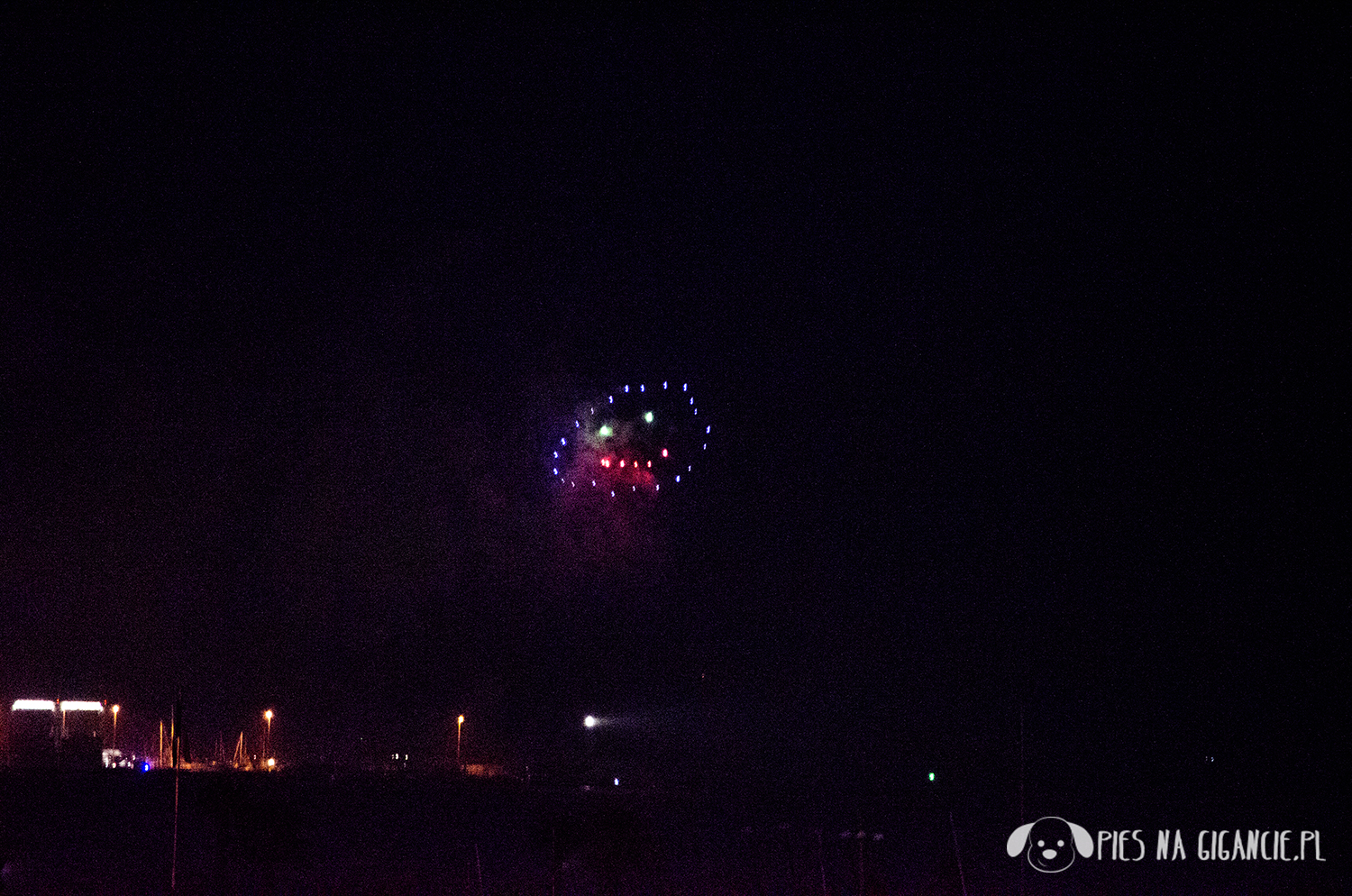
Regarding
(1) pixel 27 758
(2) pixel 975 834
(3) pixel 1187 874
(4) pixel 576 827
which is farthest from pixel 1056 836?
(1) pixel 27 758

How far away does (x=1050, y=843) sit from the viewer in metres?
26.1

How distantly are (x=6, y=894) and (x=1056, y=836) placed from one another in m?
17.7

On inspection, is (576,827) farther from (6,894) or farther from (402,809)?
(402,809)

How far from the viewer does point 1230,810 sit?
56.9 meters

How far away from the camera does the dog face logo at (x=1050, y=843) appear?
2281 cm

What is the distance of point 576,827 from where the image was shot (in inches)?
1025

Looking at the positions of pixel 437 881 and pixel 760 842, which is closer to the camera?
pixel 437 881

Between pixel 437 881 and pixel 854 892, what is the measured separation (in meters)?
6.38

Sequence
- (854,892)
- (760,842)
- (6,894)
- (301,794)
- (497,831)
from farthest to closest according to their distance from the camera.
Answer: (301,794) < (497,831) < (760,842) < (854,892) < (6,894)

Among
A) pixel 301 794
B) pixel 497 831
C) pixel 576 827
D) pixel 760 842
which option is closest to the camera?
pixel 576 827

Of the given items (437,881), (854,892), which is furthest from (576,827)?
(854,892)

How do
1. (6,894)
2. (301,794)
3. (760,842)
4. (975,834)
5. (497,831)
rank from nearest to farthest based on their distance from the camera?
1. (6,894)
2. (760,842)
3. (497,831)
4. (975,834)
5. (301,794)

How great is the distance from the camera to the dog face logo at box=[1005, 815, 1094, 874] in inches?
898

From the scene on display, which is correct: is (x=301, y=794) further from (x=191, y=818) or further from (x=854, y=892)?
(x=854, y=892)
